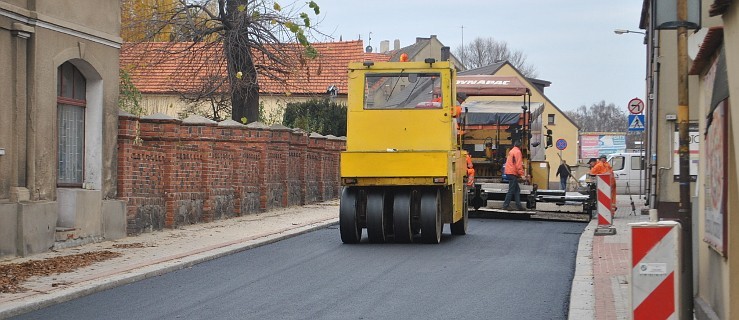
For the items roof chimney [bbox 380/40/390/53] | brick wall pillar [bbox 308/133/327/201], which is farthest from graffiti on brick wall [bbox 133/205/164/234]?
roof chimney [bbox 380/40/390/53]

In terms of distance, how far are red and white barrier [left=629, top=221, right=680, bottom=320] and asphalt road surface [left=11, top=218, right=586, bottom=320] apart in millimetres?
2447

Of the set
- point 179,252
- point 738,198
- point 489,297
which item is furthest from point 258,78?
point 738,198

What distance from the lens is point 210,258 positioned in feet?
51.1

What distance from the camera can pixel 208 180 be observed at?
22797 mm

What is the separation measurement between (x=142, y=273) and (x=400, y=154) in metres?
5.78

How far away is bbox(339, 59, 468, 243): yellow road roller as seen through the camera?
17.7 meters

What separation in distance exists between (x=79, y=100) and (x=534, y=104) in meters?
14.0

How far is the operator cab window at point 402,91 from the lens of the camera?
1861 centimetres

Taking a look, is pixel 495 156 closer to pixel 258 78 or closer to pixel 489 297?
pixel 258 78

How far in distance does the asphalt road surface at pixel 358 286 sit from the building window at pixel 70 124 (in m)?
3.35

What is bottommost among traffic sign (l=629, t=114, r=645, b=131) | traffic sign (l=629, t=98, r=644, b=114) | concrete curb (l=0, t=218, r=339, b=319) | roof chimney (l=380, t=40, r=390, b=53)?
concrete curb (l=0, t=218, r=339, b=319)

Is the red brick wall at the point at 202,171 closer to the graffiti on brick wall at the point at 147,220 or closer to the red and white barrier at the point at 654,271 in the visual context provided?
the graffiti on brick wall at the point at 147,220

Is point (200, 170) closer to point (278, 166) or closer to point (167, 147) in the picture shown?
point (167, 147)

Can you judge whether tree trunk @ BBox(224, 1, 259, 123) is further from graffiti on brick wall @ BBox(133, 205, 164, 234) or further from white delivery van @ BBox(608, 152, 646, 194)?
white delivery van @ BBox(608, 152, 646, 194)
